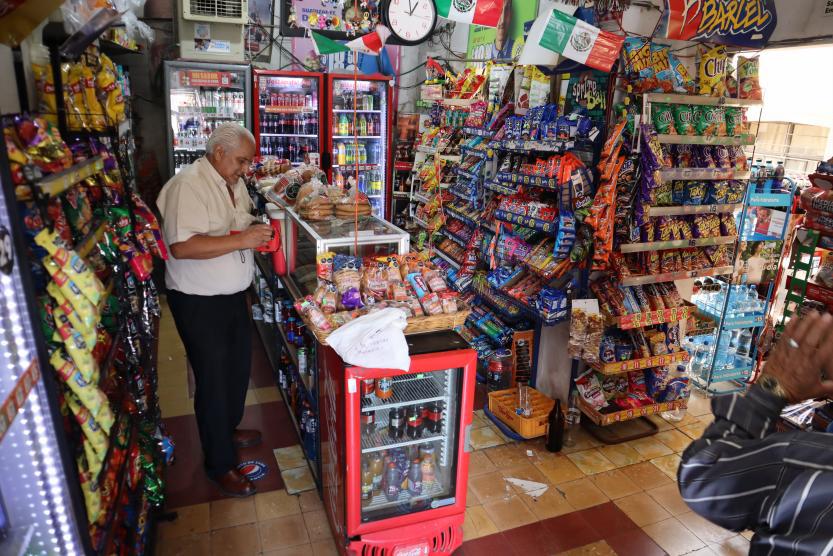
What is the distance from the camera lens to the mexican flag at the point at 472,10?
136 inches

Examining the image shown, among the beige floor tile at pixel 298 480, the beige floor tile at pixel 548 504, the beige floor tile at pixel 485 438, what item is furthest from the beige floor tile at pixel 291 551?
the beige floor tile at pixel 485 438

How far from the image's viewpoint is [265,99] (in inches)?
272

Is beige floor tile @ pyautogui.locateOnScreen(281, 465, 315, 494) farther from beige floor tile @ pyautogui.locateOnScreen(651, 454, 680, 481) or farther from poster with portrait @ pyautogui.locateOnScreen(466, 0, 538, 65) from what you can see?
poster with portrait @ pyautogui.locateOnScreen(466, 0, 538, 65)

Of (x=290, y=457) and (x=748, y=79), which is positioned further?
(x=748, y=79)

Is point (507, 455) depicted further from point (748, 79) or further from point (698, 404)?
point (748, 79)

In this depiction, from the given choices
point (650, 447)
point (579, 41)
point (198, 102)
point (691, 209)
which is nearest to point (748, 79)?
point (691, 209)

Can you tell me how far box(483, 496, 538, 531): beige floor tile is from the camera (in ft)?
10.7

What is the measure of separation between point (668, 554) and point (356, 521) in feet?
5.75

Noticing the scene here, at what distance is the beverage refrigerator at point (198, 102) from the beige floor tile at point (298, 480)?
4.29m

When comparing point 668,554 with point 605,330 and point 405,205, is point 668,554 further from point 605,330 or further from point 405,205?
point 405,205

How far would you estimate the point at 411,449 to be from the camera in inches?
114

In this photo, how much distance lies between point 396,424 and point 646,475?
1979 mm

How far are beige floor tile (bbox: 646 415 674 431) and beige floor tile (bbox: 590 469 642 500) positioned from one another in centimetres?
76

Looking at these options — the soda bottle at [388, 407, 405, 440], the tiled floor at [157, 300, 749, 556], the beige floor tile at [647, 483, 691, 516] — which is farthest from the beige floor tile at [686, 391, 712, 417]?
the soda bottle at [388, 407, 405, 440]
